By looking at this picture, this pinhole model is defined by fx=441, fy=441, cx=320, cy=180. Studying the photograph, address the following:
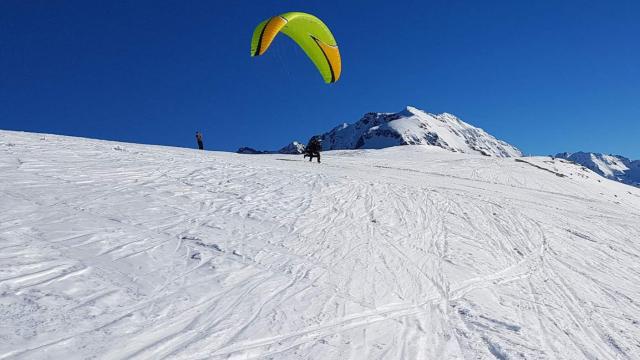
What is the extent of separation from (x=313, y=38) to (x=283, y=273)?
15169 mm

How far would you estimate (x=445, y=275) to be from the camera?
767 centimetres

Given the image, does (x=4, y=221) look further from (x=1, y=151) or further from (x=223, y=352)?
(x=1, y=151)

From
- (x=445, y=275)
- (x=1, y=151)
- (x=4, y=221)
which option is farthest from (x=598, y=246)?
(x=1, y=151)

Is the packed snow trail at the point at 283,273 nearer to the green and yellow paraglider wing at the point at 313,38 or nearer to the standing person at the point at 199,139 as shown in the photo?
the green and yellow paraglider wing at the point at 313,38

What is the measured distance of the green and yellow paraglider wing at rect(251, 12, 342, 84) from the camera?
58.0ft

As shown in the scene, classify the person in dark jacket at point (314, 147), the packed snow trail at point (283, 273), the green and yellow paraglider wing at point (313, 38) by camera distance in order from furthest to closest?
the person in dark jacket at point (314, 147), the green and yellow paraglider wing at point (313, 38), the packed snow trail at point (283, 273)

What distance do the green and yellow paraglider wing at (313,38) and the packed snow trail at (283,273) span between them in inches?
302

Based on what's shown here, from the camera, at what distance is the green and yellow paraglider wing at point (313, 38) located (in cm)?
1769

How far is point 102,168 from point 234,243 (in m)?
7.12

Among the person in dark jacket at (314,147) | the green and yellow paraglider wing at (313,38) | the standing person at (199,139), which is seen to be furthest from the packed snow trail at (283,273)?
the standing person at (199,139)

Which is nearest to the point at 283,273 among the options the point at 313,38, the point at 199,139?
the point at 313,38

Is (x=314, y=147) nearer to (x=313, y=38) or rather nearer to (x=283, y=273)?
(x=313, y=38)

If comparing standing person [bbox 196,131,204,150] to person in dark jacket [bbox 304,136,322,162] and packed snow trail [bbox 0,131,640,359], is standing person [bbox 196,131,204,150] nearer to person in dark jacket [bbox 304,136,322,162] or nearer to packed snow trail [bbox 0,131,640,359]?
person in dark jacket [bbox 304,136,322,162]

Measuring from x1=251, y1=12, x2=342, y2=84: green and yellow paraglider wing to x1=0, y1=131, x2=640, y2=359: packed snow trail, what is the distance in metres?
7.67
